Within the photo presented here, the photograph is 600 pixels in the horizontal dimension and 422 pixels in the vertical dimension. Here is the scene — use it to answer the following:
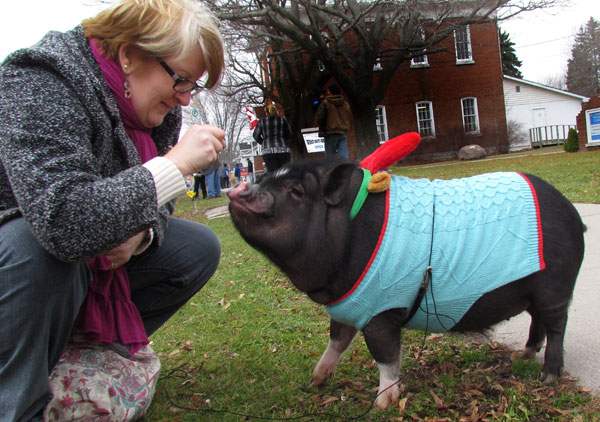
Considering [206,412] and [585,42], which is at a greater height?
[585,42]

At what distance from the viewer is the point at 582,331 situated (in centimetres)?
261

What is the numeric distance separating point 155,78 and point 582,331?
249 centimetres

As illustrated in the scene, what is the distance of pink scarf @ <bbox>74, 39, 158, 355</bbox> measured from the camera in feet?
6.61

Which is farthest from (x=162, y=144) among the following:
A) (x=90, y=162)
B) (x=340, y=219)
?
(x=340, y=219)

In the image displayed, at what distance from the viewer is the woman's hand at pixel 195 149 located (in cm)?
172

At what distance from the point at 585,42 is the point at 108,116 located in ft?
200

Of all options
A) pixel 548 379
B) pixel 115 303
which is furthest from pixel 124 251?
pixel 548 379

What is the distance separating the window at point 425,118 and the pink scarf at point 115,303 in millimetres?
23333

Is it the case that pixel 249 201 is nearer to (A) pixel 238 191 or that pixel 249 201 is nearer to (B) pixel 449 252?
(A) pixel 238 191

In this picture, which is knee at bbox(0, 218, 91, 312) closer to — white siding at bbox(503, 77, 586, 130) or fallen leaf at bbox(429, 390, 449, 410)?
fallen leaf at bbox(429, 390, 449, 410)

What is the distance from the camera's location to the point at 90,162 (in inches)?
63.1

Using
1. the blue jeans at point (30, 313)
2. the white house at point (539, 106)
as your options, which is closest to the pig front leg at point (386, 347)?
the blue jeans at point (30, 313)

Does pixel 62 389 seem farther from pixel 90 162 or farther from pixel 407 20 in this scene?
pixel 407 20

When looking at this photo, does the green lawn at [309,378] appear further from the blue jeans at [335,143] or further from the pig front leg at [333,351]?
the blue jeans at [335,143]
